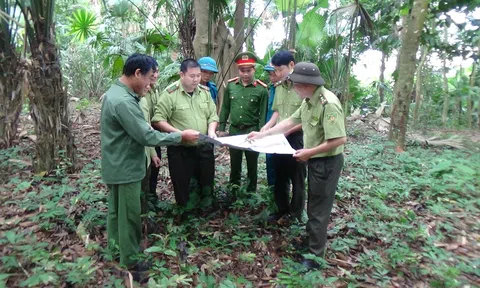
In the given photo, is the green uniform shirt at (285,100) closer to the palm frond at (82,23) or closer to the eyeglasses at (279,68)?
the eyeglasses at (279,68)

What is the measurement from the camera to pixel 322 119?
2969mm

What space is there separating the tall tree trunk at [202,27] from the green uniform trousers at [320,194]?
280 cm

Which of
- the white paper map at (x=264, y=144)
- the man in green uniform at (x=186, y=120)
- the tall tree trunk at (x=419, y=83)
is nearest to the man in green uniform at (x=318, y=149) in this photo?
the white paper map at (x=264, y=144)

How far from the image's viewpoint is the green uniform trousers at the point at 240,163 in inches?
169

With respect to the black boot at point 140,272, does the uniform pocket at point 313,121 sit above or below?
above

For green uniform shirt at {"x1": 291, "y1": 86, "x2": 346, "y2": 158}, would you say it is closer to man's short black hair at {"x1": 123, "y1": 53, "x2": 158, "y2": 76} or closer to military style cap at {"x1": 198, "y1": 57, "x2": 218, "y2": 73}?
military style cap at {"x1": 198, "y1": 57, "x2": 218, "y2": 73}

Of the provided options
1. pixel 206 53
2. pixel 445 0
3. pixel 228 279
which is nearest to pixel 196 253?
pixel 228 279

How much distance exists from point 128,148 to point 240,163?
6.18 ft

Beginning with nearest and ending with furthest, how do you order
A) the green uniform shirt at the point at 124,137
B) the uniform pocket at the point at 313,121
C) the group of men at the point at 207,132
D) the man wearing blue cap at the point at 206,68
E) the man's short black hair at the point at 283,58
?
the green uniform shirt at the point at 124,137
the group of men at the point at 207,132
the uniform pocket at the point at 313,121
the man's short black hair at the point at 283,58
the man wearing blue cap at the point at 206,68

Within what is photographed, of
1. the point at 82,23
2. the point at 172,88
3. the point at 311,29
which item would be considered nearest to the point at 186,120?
the point at 172,88

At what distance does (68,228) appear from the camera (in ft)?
10.8

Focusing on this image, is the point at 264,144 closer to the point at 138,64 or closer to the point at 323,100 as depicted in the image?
the point at 323,100

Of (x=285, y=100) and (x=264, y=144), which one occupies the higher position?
(x=285, y=100)

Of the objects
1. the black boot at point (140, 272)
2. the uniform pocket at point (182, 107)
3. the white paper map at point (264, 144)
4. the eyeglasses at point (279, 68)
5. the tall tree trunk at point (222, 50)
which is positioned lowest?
the black boot at point (140, 272)
